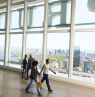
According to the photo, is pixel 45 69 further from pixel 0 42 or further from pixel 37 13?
pixel 0 42

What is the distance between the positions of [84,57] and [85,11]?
218 cm

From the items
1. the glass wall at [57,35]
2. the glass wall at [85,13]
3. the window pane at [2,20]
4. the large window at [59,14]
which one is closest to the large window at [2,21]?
the window pane at [2,20]

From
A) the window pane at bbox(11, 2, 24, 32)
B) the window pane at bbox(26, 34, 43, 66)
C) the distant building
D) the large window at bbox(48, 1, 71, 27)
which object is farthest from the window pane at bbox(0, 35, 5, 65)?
the distant building

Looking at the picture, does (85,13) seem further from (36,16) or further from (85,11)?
(36,16)

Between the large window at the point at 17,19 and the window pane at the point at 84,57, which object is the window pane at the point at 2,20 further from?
the window pane at the point at 84,57

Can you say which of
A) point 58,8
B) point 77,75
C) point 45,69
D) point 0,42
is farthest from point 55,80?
point 0,42

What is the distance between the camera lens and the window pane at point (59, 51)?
11.4 meters

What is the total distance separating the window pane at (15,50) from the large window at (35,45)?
31.4 inches

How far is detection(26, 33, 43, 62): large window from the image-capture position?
42.6ft

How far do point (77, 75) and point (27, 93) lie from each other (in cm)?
348

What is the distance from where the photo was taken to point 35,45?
13414 millimetres

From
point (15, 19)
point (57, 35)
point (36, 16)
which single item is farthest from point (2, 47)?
point (57, 35)

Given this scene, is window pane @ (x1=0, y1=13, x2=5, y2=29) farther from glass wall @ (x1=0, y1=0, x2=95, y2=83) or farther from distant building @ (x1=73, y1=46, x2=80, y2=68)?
distant building @ (x1=73, y1=46, x2=80, y2=68)

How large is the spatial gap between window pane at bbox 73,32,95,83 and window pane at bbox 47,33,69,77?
2.04 ft
